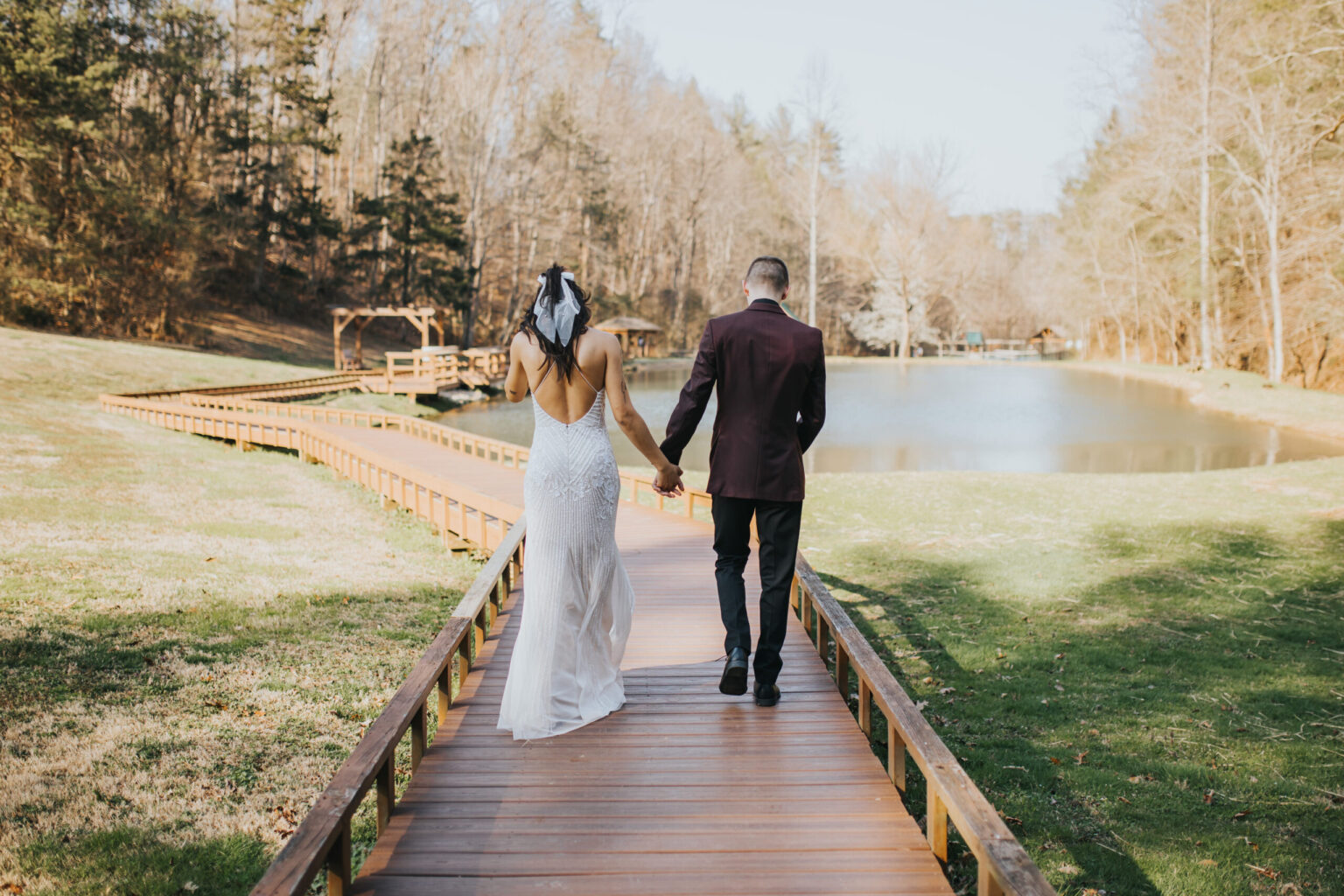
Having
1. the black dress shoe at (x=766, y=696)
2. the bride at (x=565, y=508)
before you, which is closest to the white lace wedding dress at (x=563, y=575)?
the bride at (x=565, y=508)

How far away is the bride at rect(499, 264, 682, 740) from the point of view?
390cm

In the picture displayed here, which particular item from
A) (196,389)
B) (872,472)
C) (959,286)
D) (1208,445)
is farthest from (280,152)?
(959,286)

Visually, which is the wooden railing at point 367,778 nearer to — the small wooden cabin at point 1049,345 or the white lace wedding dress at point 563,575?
the white lace wedding dress at point 563,575

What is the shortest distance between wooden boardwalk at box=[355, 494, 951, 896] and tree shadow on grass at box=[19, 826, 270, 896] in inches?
34.7

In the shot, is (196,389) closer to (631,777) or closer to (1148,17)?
(631,777)

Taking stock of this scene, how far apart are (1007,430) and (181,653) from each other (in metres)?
21.1

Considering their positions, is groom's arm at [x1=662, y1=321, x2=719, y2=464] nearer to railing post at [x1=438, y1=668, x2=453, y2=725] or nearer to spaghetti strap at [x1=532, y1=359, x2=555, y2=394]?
spaghetti strap at [x1=532, y1=359, x2=555, y2=394]

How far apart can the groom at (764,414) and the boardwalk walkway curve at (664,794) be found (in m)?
0.61

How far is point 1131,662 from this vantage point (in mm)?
6484

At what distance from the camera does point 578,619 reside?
4.07 m

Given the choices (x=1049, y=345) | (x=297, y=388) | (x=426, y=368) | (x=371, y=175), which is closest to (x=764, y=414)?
(x=297, y=388)

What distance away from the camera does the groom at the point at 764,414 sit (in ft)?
12.9

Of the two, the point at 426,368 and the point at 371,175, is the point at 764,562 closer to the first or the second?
the point at 426,368

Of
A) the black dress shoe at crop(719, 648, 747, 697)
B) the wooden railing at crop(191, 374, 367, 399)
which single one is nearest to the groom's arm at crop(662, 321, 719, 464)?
the black dress shoe at crop(719, 648, 747, 697)
